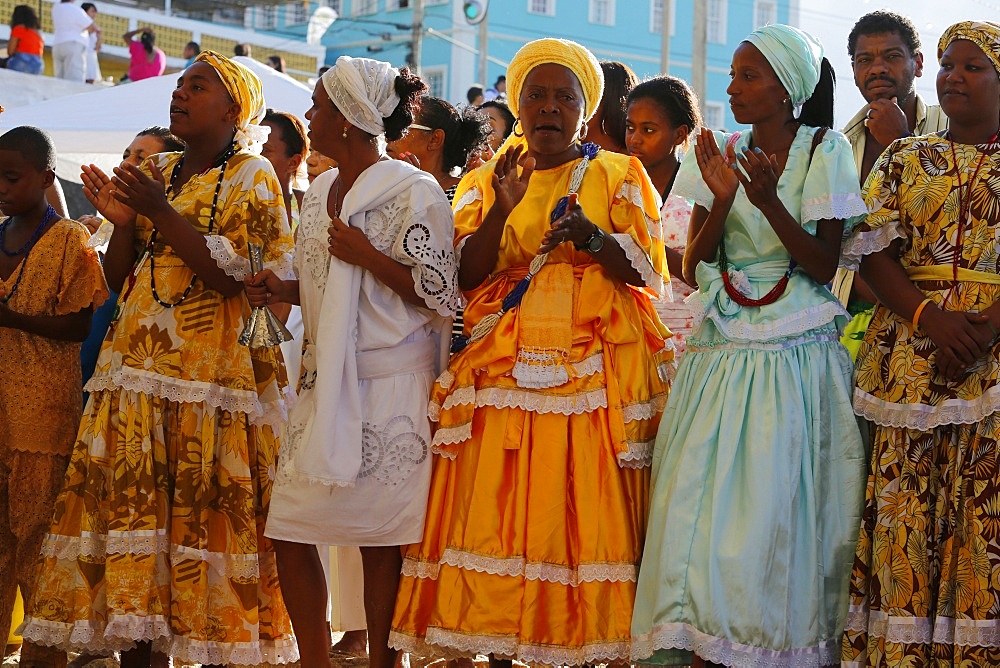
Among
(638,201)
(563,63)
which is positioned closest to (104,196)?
(563,63)

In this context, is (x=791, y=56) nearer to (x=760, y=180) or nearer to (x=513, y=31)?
(x=760, y=180)

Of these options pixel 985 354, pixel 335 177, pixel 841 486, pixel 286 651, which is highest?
pixel 335 177

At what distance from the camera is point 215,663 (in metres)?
5.02

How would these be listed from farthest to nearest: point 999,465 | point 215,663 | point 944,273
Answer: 1. point 215,663
2. point 944,273
3. point 999,465

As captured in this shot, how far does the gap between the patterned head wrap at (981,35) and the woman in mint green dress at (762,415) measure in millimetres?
487

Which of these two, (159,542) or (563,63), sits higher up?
(563,63)

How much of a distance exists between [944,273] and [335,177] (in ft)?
7.58

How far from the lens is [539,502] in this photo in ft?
15.1

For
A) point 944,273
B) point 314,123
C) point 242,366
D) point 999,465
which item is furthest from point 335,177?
point 999,465

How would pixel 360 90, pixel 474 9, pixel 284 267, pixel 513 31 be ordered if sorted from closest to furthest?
pixel 360 90 → pixel 284 267 → pixel 474 9 → pixel 513 31

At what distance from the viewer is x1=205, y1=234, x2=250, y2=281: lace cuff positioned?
5062 millimetres

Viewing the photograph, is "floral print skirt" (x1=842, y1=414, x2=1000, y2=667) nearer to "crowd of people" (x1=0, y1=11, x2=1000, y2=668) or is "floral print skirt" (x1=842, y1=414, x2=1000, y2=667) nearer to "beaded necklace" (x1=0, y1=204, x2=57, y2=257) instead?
"crowd of people" (x1=0, y1=11, x2=1000, y2=668)

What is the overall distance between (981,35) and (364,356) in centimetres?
247

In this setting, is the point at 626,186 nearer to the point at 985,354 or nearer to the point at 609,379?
the point at 609,379
